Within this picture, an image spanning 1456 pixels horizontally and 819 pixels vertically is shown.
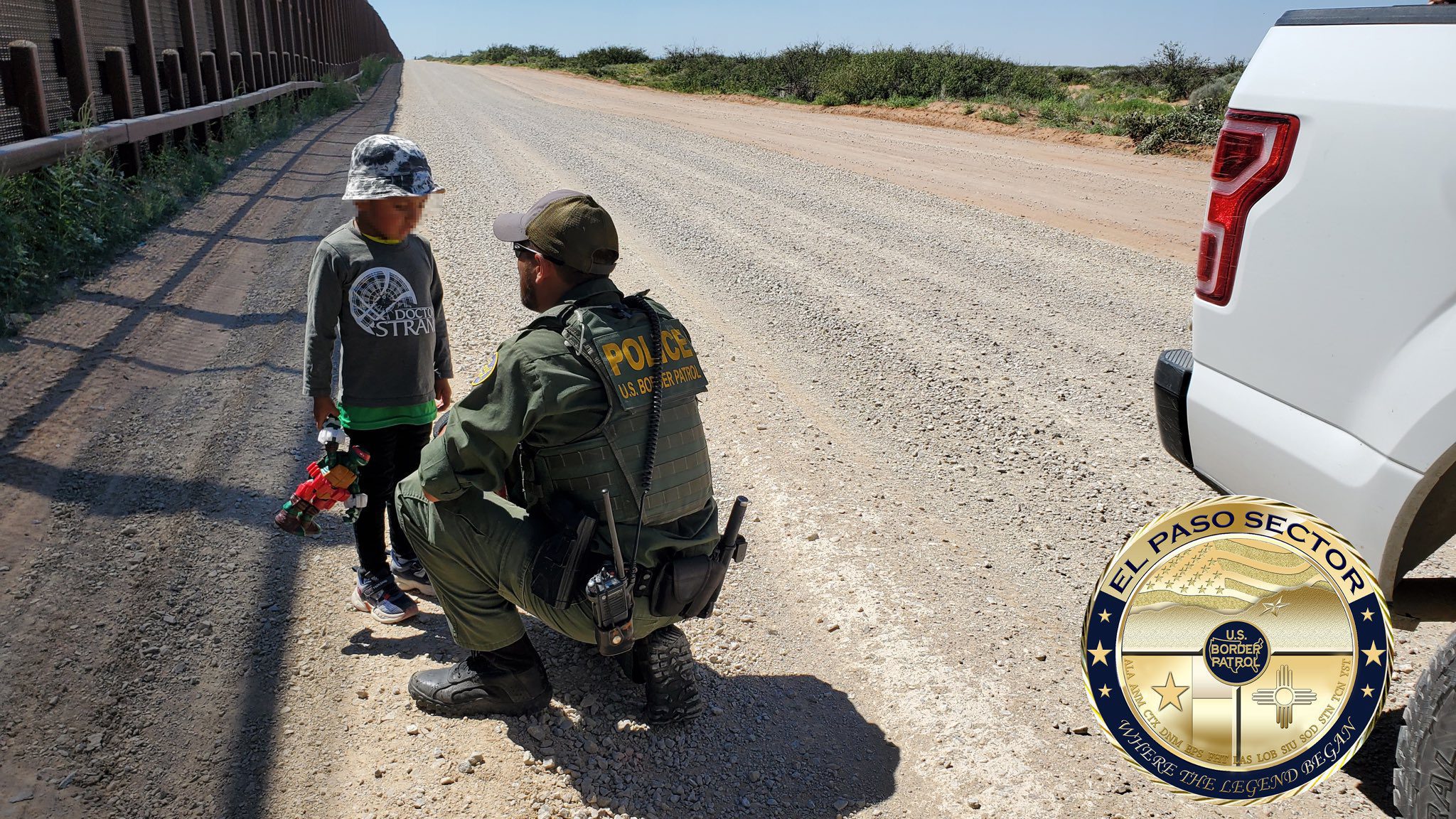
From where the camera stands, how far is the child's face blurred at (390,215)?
10.4 ft

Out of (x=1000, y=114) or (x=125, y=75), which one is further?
(x=1000, y=114)

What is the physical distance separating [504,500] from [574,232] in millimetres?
827

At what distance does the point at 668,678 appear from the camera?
9.76 feet

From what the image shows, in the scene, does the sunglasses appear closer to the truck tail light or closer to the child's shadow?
the child's shadow

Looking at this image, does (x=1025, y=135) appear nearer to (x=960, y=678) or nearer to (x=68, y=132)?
(x=68, y=132)

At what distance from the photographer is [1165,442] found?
299cm

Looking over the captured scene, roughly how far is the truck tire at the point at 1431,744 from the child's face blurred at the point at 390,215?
3.00 meters

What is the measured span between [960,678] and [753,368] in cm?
333

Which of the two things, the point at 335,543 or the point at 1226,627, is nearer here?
the point at 1226,627

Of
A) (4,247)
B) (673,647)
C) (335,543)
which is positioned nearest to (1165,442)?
(673,647)

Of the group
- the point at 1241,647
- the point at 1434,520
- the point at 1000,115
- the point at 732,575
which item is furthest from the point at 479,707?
the point at 1000,115

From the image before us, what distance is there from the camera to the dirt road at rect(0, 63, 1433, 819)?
2.74m

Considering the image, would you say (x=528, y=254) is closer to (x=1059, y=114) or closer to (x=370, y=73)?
(x=1059, y=114)

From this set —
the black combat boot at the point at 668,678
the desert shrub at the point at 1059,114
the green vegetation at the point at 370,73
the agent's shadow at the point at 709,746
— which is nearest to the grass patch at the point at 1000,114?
the desert shrub at the point at 1059,114
